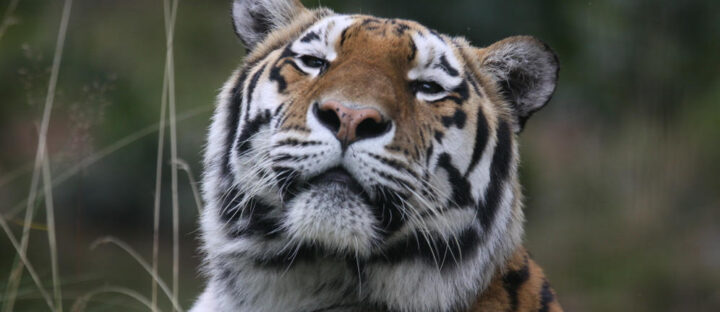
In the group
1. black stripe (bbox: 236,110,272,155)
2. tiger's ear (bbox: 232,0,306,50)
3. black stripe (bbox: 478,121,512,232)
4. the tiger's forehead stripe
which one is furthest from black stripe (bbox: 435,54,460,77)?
tiger's ear (bbox: 232,0,306,50)

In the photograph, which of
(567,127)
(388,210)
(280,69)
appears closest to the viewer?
(388,210)

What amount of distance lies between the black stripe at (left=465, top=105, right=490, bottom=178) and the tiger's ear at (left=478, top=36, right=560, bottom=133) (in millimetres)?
A: 305

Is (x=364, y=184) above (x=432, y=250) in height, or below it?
above

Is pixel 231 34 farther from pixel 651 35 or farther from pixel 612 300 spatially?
pixel 612 300

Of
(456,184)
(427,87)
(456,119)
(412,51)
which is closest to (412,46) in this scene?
(412,51)

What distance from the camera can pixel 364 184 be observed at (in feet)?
9.59

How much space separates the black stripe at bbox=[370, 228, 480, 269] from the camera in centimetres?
316

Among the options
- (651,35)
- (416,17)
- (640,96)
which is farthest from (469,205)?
(640,96)

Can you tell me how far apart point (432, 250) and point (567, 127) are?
8.42 m

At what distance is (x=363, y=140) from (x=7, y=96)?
6.79 meters

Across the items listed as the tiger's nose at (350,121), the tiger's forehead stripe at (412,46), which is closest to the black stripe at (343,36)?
the tiger's forehead stripe at (412,46)

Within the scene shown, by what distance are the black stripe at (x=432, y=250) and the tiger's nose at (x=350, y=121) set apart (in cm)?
40

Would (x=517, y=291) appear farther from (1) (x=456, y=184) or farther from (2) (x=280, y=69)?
(2) (x=280, y=69)

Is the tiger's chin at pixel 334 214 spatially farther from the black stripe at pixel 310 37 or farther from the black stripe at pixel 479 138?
the black stripe at pixel 310 37
